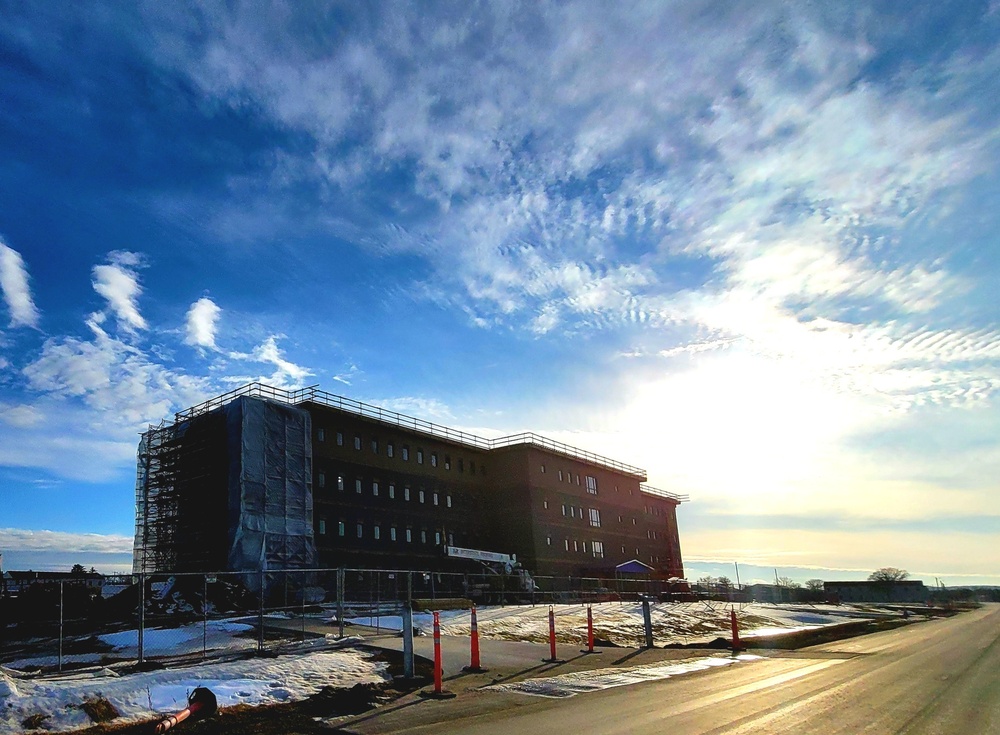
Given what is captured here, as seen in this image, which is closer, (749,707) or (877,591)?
(749,707)

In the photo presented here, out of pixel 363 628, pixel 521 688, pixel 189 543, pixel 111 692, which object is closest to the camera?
pixel 111 692

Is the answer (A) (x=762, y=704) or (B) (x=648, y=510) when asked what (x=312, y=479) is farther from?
(B) (x=648, y=510)

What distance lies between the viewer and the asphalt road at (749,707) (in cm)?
968

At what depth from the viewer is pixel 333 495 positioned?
160ft

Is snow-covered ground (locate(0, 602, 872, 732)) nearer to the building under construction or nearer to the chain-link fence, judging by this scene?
the chain-link fence

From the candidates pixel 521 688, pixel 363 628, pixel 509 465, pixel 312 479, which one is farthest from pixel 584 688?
pixel 509 465

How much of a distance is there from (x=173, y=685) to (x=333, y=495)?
37330 mm

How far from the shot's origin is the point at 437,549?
183ft

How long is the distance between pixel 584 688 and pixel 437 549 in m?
43.1

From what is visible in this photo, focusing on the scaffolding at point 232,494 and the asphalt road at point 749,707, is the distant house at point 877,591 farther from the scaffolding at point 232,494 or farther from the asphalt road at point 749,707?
the asphalt road at point 749,707

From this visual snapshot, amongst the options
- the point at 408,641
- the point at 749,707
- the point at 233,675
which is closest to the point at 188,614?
the point at 233,675

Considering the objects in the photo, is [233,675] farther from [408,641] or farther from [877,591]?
[877,591]

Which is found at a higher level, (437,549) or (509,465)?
(509,465)

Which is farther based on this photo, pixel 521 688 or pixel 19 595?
pixel 19 595
